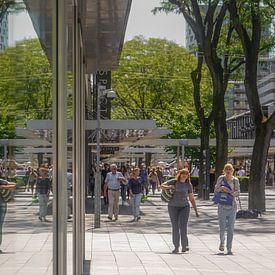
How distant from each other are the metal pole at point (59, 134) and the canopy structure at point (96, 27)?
16 cm

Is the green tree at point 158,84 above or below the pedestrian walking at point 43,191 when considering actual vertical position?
above

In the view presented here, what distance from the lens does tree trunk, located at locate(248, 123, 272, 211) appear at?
77.2ft

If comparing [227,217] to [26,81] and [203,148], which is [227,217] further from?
[203,148]

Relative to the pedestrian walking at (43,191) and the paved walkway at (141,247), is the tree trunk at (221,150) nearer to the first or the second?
the paved walkway at (141,247)

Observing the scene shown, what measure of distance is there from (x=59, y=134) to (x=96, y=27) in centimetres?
485

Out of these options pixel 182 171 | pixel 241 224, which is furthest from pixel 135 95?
pixel 182 171

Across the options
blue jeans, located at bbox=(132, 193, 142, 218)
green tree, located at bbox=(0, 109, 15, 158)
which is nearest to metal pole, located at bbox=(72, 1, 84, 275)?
green tree, located at bbox=(0, 109, 15, 158)

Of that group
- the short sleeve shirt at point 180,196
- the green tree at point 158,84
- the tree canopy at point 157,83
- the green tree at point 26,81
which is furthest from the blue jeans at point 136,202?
the tree canopy at point 157,83

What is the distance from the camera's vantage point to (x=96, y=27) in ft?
25.8

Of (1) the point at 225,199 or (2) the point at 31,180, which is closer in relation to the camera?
(2) the point at 31,180

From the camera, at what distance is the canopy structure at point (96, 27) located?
2764 mm

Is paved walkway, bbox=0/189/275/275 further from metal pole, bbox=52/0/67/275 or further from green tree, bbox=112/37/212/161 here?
green tree, bbox=112/37/212/161

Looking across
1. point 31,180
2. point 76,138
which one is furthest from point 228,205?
point 31,180

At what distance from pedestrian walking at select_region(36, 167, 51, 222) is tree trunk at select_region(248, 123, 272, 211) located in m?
21.1
